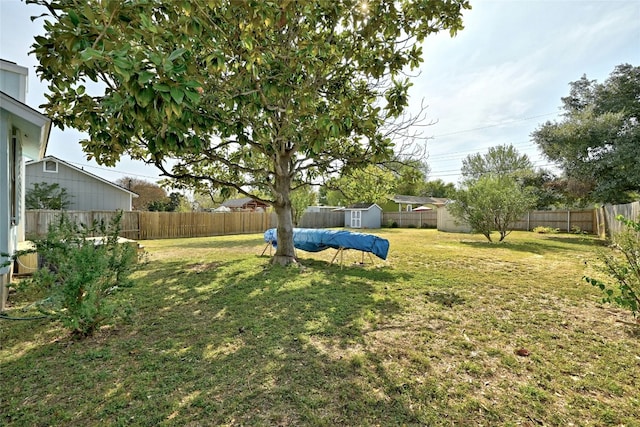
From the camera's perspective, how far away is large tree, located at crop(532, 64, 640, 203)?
45.4 feet

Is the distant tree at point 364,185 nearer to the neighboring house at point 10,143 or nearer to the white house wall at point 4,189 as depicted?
the neighboring house at point 10,143

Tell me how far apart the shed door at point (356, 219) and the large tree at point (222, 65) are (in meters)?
20.1

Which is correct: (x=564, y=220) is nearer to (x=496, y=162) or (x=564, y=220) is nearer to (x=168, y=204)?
(x=496, y=162)

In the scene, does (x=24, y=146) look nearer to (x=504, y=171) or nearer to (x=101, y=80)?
(x=101, y=80)

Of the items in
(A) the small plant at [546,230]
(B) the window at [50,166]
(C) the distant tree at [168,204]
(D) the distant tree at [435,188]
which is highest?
(D) the distant tree at [435,188]

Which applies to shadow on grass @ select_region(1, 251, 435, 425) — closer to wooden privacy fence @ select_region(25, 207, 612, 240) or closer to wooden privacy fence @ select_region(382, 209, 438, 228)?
wooden privacy fence @ select_region(25, 207, 612, 240)

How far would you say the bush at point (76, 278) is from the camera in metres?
2.86

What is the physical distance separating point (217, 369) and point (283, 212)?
190 inches

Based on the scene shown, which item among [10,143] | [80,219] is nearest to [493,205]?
[10,143]

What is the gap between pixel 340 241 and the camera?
7.17m

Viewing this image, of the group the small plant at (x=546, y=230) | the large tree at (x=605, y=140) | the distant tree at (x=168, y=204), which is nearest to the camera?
the large tree at (x=605, y=140)

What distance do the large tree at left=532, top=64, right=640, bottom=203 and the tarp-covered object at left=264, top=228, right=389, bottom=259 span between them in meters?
14.6

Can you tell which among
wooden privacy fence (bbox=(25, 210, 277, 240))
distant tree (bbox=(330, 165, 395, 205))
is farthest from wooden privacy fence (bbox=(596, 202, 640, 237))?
wooden privacy fence (bbox=(25, 210, 277, 240))

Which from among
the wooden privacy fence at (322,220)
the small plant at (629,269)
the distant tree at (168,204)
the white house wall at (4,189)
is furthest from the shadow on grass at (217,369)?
the distant tree at (168,204)
